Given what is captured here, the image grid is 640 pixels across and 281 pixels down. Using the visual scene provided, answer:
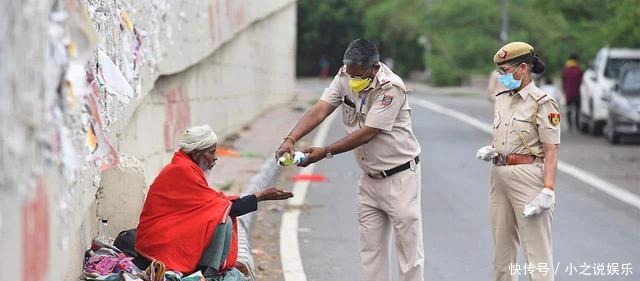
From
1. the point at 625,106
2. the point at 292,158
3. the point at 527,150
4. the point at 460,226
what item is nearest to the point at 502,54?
the point at 527,150

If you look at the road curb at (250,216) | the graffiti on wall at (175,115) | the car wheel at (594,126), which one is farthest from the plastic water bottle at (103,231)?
the car wheel at (594,126)

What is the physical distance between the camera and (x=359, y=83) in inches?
308

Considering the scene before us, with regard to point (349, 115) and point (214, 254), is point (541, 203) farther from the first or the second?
point (214, 254)

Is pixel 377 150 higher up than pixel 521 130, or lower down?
lower down

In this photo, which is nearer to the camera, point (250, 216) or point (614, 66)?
point (250, 216)

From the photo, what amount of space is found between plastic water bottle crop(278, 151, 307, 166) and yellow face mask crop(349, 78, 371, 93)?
1.70 ft

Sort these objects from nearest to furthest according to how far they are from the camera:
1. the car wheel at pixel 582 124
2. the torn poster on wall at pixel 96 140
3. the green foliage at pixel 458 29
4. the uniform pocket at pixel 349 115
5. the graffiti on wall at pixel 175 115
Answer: the torn poster on wall at pixel 96 140
the uniform pocket at pixel 349 115
the graffiti on wall at pixel 175 115
the car wheel at pixel 582 124
the green foliage at pixel 458 29

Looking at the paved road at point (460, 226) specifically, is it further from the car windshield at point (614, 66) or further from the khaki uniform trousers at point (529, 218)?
the car windshield at point (614, 66)

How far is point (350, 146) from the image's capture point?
7.91 m

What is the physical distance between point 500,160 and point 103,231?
2925 millimetres

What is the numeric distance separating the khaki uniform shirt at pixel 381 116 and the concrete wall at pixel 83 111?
1390 mm

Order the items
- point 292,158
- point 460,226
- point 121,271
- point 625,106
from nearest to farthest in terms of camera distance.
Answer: point 121,271 → point 292,158 → point 460,226 → point 625,106

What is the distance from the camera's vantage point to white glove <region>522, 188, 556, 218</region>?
7965 millimetres

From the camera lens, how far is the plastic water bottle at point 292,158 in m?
7.71
